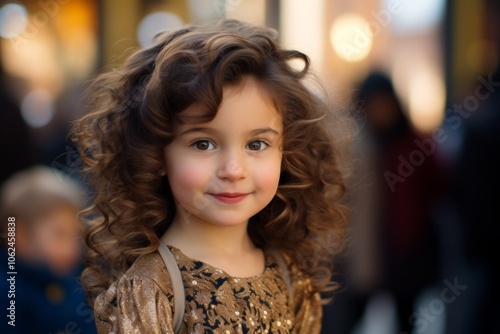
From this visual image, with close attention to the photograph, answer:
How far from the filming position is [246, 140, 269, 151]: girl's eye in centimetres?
225

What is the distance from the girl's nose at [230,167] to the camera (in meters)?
2.16

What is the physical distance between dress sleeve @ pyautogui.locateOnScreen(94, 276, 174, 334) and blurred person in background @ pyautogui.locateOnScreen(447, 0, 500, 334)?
3.01m

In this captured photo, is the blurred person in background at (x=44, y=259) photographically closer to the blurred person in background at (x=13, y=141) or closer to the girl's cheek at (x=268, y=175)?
the girl's cheek at (x=268, y=175)

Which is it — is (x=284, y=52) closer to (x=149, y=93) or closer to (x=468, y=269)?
(x=149, y=93)

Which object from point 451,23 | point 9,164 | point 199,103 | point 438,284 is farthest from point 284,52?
point 451,23

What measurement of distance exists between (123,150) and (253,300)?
580 millimetres

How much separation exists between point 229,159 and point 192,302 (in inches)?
16.0

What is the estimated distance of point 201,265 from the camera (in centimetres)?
228

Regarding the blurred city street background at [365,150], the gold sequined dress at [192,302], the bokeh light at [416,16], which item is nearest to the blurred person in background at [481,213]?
the blurred city street background at [365,150]

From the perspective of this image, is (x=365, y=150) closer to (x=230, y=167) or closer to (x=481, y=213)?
(x=481, y=213)

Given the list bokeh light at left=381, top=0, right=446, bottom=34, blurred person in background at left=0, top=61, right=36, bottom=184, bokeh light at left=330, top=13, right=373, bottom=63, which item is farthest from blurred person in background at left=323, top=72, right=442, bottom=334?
blurred person in background at left=0, top=61, right=36, bottom=184

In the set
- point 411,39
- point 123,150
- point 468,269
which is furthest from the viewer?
point 411,39

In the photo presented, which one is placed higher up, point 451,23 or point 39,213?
point 451,23

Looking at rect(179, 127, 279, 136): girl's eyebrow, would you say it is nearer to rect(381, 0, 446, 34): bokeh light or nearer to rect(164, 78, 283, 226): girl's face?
rect(164, 78, 283, 226): girl's face
